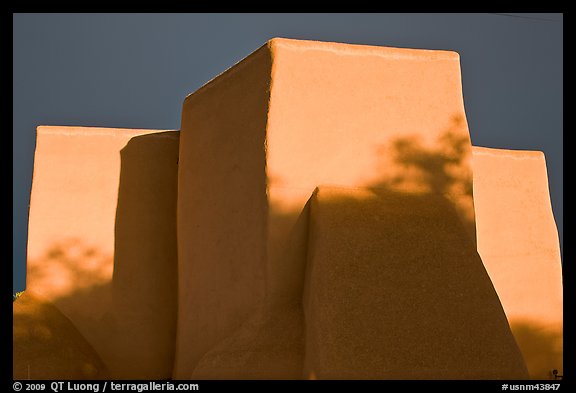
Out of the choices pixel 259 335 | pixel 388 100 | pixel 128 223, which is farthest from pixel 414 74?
pixel 128 223

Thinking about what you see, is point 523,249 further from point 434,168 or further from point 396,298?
point 396,298

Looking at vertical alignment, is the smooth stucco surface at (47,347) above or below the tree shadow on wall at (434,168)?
below

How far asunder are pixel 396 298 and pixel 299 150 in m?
1.80

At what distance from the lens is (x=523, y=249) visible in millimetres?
10953

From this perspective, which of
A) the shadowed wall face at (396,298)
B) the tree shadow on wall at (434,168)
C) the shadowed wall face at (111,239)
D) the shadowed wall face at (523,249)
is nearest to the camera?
the shadowed wall face at (396,298)

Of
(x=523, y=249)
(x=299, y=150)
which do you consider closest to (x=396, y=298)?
(x=299, y=150)

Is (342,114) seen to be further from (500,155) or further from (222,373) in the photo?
(500,155)

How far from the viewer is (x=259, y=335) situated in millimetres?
7363

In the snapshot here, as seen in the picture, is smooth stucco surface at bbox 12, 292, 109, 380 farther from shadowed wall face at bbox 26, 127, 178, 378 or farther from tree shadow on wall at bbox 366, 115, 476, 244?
tree shadow on wall at bbox 366, 115, 476, 244

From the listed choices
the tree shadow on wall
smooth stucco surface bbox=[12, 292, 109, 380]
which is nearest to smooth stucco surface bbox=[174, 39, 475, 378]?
the tree shadow on wall

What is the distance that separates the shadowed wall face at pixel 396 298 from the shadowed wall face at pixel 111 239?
3.03 metres

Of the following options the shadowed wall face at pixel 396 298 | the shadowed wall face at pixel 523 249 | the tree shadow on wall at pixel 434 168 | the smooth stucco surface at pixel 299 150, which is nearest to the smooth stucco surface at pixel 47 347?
the smooth stucco surface at pixel 299 150

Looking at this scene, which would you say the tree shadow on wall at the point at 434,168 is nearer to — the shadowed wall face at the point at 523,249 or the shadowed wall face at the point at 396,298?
the shadowed wall face at the point at 396,298

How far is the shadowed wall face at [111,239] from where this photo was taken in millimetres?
9867
